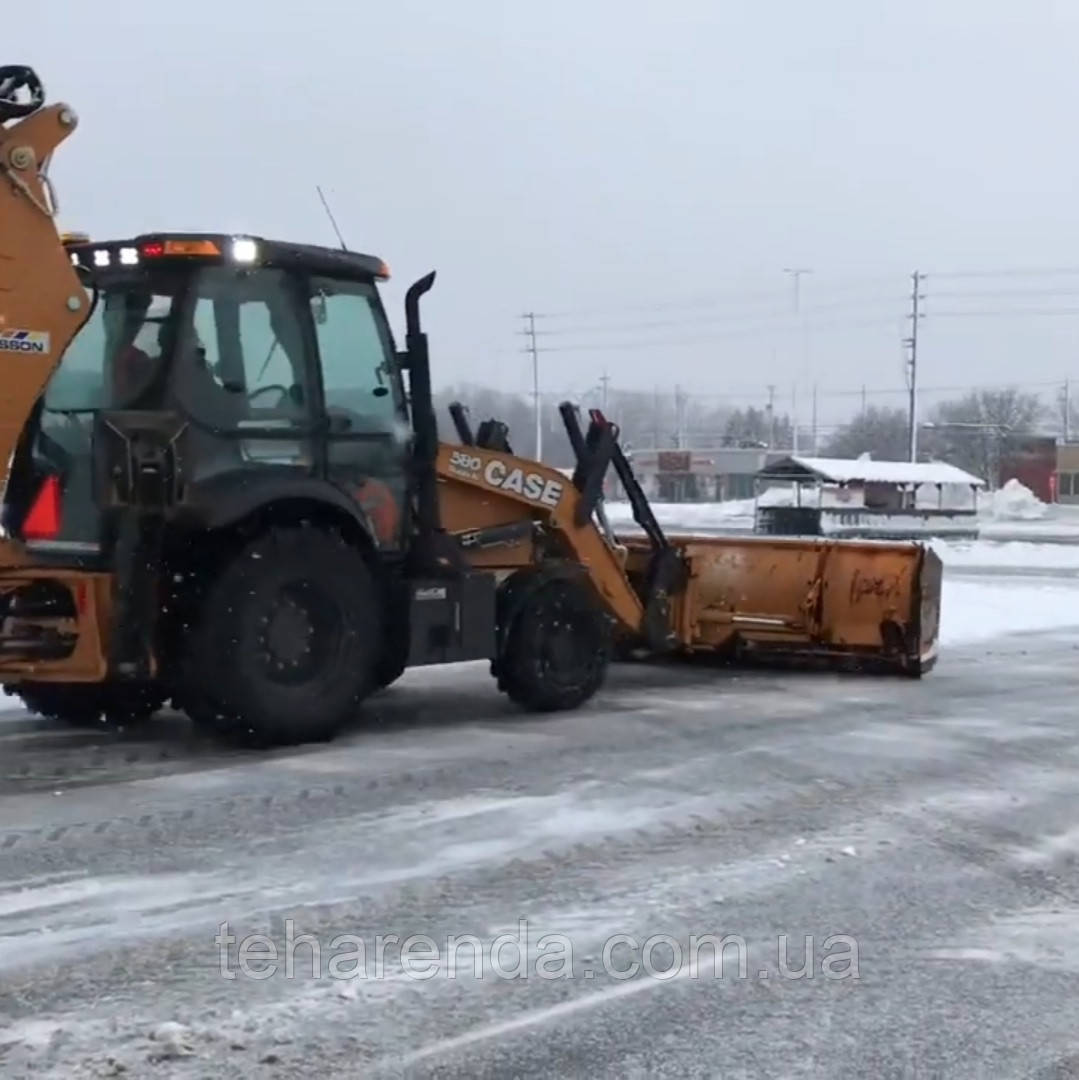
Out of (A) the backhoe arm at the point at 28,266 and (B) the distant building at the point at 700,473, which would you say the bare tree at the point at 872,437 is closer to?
(B) the distant building at the point at 700,473

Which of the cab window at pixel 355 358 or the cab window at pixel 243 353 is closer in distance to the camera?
the cab window at pixel 243 353

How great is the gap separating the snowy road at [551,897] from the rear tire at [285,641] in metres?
0.23

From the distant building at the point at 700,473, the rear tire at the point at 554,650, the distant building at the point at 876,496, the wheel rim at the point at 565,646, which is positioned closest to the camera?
the rear tire at the point at 554,650

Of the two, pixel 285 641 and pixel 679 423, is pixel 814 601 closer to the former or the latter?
pixel 285 641

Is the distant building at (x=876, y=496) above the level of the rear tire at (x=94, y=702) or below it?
above

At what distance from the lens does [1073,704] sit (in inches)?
429

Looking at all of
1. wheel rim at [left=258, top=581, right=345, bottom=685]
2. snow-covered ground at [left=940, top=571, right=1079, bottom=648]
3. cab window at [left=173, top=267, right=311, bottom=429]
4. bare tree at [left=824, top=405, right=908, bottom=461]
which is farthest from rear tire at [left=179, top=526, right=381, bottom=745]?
bare tree at [left=824, top=405, right=908, bottom=461]

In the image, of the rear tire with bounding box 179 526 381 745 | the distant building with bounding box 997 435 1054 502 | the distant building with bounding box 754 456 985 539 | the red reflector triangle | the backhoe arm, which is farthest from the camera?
the distant building with bounding box 997 435 1054 502

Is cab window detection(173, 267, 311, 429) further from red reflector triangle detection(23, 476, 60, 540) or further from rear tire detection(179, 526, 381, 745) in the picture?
red reflector triangle detection(23, 476, 60, 540)

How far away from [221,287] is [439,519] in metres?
1.87

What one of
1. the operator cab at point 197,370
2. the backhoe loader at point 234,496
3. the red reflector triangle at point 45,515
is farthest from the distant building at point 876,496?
the red reflector triangle at point 45,515

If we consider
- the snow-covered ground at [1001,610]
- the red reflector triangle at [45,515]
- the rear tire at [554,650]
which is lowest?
the snow-covered ground at [1001,610]

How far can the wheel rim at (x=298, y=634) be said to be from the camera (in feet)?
27.0

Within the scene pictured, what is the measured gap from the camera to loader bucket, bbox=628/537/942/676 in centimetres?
1175
